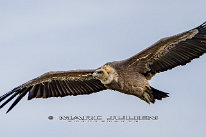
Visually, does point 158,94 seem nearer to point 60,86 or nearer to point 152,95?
point 152,95

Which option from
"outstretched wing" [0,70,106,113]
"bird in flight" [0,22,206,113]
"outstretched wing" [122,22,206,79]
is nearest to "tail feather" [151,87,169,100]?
"bird in flight" [0,22,206,113]

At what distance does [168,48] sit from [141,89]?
110cm

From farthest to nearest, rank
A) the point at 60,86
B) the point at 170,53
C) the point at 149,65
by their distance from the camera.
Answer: the point at 60,86 → the point at 149,65 → the point at 170,53

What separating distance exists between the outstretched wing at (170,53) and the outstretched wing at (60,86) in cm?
151

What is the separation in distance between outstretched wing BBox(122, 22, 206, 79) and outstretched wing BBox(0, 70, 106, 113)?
59.6 inches

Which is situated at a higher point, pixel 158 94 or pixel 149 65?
pixel 149 65

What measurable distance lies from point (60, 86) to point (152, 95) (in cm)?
248

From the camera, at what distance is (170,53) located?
42.5 ft

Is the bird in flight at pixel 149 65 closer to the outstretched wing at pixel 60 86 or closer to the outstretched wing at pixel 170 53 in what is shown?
the outstretched wing at pixel 170 53

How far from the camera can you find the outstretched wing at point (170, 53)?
12.6m

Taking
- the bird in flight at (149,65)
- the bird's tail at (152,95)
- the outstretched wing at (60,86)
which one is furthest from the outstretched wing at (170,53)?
the outstretched wing at (60,86)

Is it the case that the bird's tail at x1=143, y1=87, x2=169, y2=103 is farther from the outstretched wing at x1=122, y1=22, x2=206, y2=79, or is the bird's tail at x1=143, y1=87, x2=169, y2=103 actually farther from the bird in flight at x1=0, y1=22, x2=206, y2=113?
the outstretched wing at x1=122, y1=22, x2=206, y2=79

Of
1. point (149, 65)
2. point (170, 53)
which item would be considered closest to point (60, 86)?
point (149, 65)

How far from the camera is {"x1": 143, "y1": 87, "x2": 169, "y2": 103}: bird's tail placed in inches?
508
